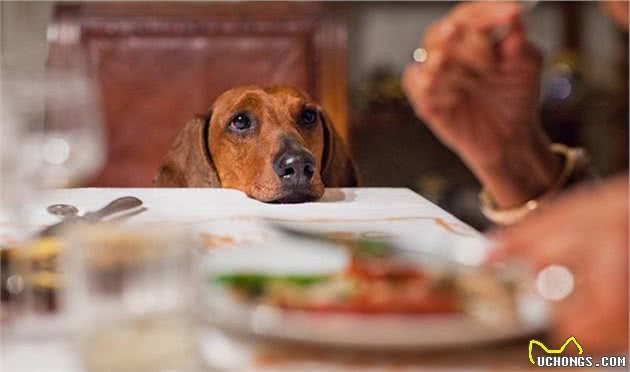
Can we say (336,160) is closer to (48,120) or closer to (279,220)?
(279,220)

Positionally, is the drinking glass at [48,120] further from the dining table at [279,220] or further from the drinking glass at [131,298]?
the drinking glass at [131,298]

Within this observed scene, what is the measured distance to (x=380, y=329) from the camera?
65 cm

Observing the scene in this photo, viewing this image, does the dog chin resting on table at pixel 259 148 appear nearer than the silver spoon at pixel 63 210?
No

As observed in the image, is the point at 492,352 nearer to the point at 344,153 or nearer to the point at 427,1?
the point at 344,153

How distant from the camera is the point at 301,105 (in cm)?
182

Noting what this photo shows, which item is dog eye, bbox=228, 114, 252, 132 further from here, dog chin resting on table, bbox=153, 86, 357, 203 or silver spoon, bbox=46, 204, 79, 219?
silver spoon, bbox=46, 204, 79, 219

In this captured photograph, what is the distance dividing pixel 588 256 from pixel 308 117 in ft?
3.94

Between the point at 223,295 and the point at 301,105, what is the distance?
44.3 inches

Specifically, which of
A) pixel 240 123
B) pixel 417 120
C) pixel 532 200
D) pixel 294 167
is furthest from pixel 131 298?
pixel 417 120

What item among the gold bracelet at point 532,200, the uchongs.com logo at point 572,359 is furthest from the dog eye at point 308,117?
the uchongs.com logo at point 572,359

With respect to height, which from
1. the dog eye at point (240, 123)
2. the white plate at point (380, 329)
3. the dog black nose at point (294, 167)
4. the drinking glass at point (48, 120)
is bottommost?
the white plate at point (380, 329)

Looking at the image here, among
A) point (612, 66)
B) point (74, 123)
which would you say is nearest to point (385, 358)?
point (74, 123)

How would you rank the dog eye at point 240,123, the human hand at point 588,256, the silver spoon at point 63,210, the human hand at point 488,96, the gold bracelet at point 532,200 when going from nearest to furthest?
1. the human hand at point 588,256
2. the human hand at point 488,96
3. the silver spoon at point 63,210
4. the gold bracelet at point 532,200
5. the dog eye at point 240,123

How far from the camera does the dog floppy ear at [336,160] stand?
1824mm
